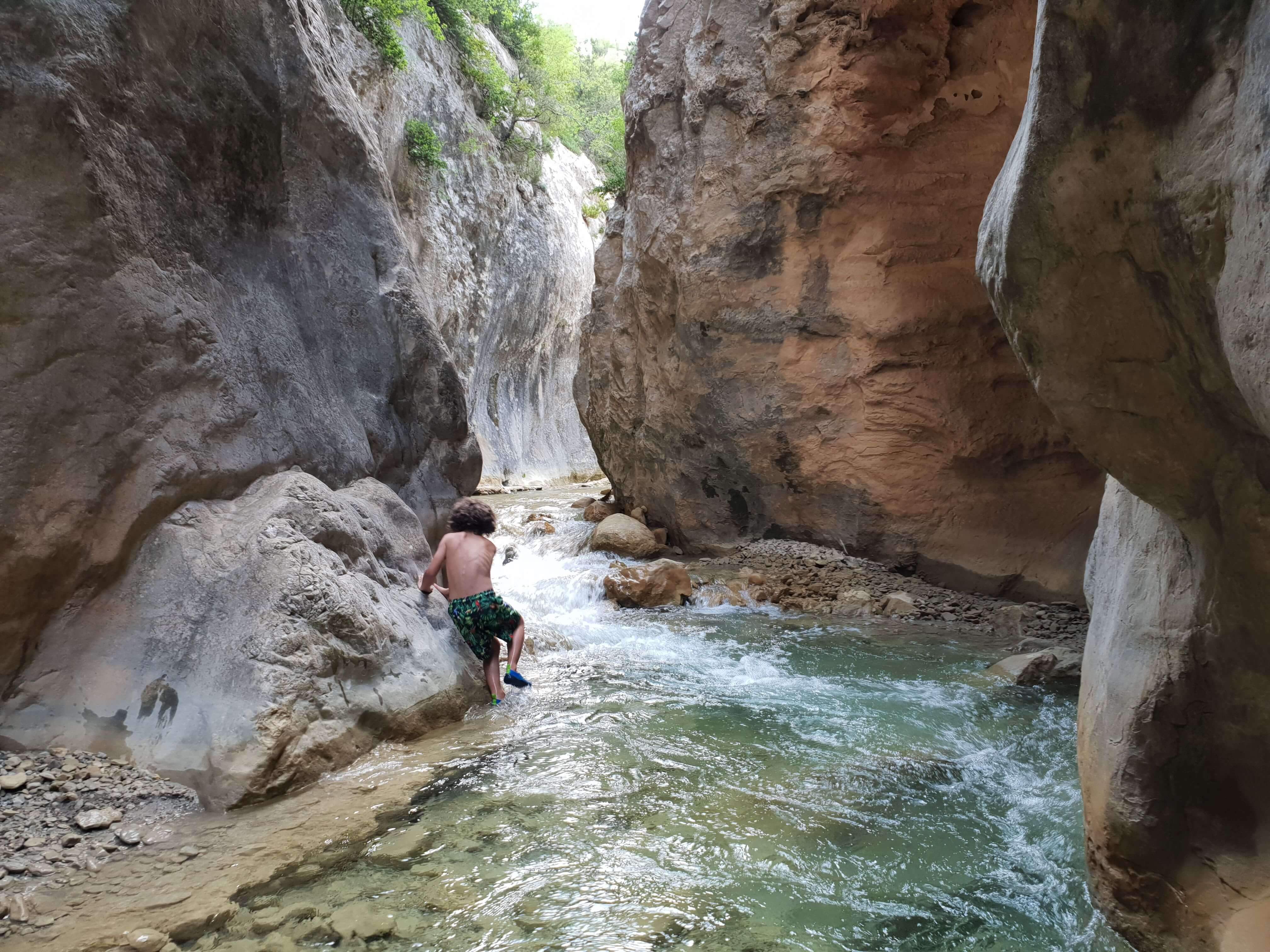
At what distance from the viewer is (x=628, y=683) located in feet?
17.2

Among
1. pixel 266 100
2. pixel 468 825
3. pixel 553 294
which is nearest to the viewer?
pixel 468 825

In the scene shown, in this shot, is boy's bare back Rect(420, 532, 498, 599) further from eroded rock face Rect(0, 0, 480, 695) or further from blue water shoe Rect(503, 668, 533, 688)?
eroded rock face Rect(0, 0, 480, 695)

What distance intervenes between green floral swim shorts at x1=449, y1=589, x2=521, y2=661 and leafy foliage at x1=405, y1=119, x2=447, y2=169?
44.0 ft

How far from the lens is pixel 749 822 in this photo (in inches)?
125

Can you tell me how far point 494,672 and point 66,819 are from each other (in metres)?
2.29

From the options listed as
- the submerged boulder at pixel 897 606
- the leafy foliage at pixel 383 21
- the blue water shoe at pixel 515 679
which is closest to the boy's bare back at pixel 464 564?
the blue water shoe at pixel 515 679

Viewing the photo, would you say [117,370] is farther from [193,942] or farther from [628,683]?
[628,683]

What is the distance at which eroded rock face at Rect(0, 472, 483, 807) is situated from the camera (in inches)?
135

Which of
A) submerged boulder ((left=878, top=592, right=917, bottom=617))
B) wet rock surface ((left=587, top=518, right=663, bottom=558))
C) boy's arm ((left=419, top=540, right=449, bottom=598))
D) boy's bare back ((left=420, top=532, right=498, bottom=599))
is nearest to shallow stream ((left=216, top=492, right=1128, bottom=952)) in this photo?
boy's bare back ((left=420, top=532, right=498, bottom=599))

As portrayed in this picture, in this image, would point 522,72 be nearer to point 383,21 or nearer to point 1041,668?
point 383,21

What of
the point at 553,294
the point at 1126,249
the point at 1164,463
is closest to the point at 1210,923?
the point at 1164,463

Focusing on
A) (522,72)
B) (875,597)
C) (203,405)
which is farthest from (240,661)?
(522,72)

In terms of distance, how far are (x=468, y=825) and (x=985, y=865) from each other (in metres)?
1.94

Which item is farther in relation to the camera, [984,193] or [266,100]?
[984,193]
